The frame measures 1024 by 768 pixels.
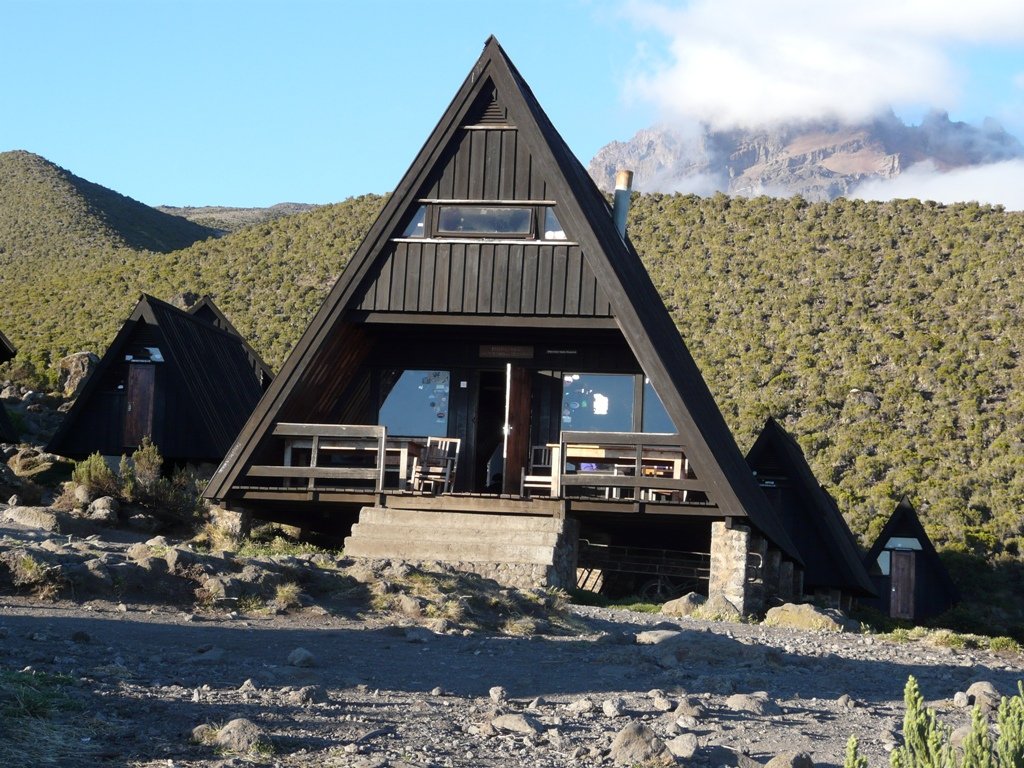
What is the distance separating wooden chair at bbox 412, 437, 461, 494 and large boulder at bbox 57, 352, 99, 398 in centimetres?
2197

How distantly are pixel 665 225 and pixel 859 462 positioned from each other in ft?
80.6

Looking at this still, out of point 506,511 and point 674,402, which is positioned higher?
point 674,402

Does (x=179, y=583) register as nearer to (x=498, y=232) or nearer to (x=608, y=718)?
(x=608, y=718)

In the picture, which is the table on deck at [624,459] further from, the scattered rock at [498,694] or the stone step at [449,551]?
the scattered rock at [498,694]

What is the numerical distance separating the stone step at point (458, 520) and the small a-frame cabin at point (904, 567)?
12.1 metres

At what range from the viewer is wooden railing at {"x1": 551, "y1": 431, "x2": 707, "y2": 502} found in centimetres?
1780

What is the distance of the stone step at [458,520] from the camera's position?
17688 millimetres

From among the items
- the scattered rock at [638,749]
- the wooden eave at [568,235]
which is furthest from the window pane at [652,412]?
the scattered rock at [638,749]

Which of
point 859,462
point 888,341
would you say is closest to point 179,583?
point 859,462

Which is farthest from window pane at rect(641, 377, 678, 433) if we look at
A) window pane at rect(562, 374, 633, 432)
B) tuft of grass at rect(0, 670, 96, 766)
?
tuft of grass at rect(0, 670, 96, 766)

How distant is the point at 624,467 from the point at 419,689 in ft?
33.1

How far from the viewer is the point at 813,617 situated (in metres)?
16.4

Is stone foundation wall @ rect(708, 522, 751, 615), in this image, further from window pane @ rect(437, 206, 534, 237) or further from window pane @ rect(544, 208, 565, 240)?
window pane @ rect(437, 206, 534, 237)

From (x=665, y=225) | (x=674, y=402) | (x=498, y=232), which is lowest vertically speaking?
(x=674, y=402)
